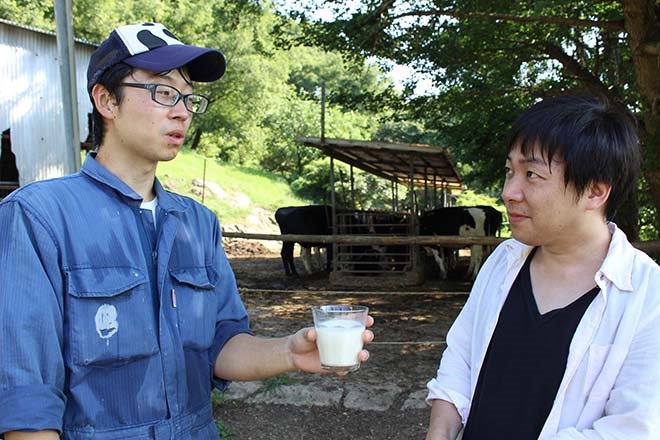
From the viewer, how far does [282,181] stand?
27.3 meters

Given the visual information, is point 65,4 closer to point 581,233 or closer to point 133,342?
point 133,342

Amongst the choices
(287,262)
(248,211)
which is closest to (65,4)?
(287,262)

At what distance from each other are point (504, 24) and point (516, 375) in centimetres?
624

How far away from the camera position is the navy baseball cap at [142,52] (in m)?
1.47

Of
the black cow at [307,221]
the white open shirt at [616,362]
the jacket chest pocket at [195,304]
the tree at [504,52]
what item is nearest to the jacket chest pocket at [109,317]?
the jacket chest pocket at [195,304]

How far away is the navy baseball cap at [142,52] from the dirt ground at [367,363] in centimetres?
302

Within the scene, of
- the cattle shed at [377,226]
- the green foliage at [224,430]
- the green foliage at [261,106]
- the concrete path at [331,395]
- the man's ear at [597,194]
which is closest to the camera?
the man's ear at [597,194]

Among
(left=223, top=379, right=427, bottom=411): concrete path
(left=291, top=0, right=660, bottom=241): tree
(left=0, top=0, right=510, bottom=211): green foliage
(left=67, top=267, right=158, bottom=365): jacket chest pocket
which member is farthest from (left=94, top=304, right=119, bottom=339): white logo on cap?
(left=0, top=0, right=510, bottom=211): green foliage

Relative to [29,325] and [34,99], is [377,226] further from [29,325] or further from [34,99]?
[29,325]

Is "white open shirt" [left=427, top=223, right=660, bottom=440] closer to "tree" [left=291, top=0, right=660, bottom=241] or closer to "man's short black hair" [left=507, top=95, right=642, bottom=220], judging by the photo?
"man's short black hair" [left=507, top=95, right=642, bottom=220]

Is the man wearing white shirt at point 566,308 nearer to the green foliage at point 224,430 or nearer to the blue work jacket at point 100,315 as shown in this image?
the blue work jacket at point 100,315

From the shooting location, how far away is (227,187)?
22.5 meters

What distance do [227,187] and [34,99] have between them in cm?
1094

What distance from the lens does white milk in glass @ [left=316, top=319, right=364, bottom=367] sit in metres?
1.42
